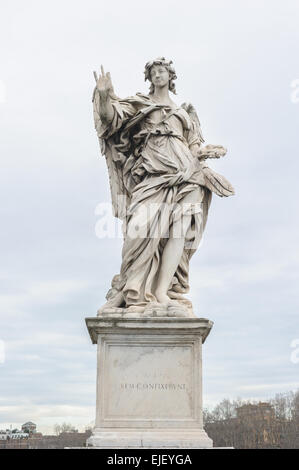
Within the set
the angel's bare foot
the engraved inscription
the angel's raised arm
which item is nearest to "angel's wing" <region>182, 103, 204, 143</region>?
the angel's raised arm

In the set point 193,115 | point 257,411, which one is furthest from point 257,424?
point 193,115

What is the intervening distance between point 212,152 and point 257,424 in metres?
60.9

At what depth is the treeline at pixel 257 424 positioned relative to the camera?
63000 millimetres

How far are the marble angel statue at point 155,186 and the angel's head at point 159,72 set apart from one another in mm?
17

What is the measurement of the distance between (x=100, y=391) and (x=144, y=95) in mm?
5112

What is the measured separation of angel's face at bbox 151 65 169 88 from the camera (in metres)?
10.9

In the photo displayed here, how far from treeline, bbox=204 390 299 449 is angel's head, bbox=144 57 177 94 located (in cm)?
5393

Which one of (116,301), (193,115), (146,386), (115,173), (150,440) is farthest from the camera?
(193,115)

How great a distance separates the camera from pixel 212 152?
34.7 ft

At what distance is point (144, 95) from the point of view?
1102cm

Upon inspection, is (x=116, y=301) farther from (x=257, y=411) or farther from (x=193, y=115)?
(x=257, y=411)

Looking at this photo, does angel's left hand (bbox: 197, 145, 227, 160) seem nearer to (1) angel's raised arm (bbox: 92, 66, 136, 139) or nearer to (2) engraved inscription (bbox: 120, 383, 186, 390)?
(1) angel's raised arm (bbox: 92, 66, 136, 139)
